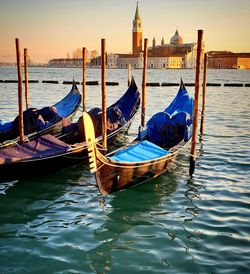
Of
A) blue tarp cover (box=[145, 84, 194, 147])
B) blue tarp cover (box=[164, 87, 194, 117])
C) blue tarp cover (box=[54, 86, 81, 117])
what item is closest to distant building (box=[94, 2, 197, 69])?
blue tarp cover (box=[54, 86, 81, 117])

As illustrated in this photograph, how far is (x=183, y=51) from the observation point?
463 feet

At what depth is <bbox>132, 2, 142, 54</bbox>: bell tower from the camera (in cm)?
12950

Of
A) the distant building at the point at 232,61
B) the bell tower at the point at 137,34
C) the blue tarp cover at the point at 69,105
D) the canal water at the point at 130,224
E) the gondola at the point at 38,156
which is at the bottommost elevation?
the canal water at the point at 130,224

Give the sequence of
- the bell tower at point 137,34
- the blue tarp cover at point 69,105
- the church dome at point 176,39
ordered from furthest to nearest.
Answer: the church dome at point 176,39, the bell tower at point 137,34, the blue tarp cover at point 69,105

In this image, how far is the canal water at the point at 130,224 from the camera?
4641 mm

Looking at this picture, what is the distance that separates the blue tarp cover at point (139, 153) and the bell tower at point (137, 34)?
127 meters

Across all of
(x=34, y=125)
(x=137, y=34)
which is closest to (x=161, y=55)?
(x=137, y=34)

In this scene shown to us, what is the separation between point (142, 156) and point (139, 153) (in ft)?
0.44

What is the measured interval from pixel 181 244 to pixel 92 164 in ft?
5.77

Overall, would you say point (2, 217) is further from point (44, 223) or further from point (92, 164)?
point (92, 164)

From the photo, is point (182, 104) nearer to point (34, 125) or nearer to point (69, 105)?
point (69, 105)

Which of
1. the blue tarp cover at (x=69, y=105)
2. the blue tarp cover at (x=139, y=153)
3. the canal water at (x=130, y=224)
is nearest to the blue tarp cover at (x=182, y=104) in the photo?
the canal water at (x=130, y=224)

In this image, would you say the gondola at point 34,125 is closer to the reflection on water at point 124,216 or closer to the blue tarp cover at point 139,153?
the blue tarp cover at point 139,153

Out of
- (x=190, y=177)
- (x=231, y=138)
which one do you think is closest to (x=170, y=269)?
(x=190, y=177)
